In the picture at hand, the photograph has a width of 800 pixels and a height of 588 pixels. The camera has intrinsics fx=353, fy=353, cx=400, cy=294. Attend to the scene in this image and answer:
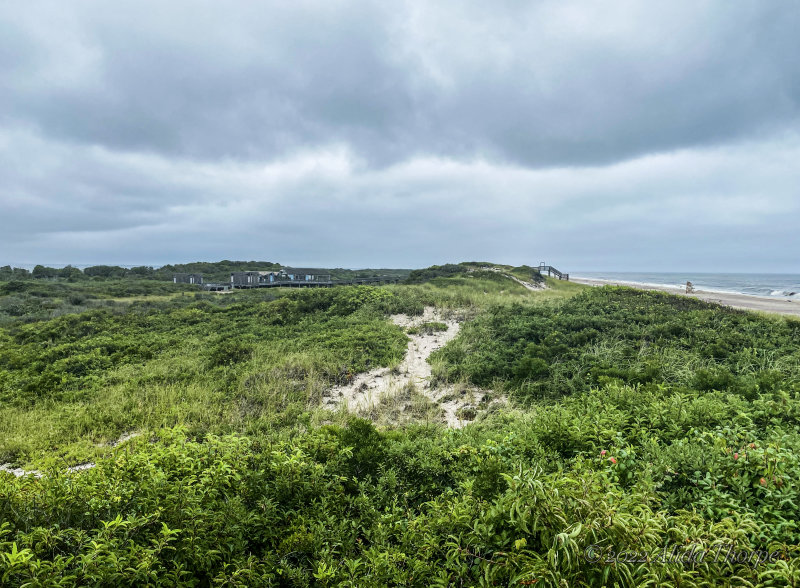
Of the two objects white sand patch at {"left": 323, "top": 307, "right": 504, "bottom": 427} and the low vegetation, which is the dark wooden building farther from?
white sand patch at {"left": 323, "top": 307, "right": 504, "bottom": 427}

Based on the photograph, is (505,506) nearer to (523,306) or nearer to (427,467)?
(427,467)

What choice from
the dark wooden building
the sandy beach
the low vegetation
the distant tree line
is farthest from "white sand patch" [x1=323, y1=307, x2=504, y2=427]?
the dark wooden building

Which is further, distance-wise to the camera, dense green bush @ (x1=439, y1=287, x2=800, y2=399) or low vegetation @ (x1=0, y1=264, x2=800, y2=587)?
dense green bush @ (x1=439, y1=287, x2=800, y2=399)

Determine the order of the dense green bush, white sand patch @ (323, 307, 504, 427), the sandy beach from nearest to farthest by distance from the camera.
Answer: the dense green bush
white sand patch @ (323, 307, 504, 427)
the sandy beach

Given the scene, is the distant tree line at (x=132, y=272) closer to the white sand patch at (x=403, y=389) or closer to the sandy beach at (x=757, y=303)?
the sandy beach at (x=757, y=303)

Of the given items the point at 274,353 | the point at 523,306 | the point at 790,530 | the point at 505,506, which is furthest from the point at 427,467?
the point at 523,306

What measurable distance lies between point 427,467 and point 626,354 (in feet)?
26.7

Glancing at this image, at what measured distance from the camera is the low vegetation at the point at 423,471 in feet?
7.14

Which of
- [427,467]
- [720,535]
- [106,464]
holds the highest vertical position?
[720,535]

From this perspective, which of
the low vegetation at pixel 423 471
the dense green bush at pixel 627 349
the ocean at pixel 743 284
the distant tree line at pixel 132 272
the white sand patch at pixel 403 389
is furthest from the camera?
the distant tree line at pixel 132 272

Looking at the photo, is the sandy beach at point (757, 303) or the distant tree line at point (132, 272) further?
the distant tree line at point (132, 272)

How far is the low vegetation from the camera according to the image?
218cm

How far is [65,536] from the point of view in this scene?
255cm

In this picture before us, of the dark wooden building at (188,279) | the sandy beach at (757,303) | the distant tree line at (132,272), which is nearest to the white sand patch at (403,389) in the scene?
the sandy beach at (757,303)
